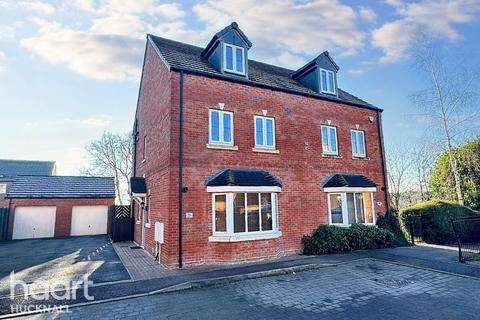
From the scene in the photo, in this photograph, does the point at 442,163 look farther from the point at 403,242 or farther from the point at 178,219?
the point at 178,219

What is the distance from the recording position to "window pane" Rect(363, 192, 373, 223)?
13.3 metres

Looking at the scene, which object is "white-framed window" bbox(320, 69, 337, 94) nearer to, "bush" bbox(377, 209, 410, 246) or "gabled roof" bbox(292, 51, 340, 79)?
"gabled roof" bbox(292, 51, 340, 79)

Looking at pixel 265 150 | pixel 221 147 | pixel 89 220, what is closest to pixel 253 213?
pixel 265 150

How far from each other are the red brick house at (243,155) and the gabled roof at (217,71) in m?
0.08

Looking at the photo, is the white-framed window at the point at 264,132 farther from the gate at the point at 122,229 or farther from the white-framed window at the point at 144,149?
the gate at the point at 122,229

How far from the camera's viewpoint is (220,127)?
10.8 metres

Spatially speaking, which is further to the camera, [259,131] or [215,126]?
[259,131]

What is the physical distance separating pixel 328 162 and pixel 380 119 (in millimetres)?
5132

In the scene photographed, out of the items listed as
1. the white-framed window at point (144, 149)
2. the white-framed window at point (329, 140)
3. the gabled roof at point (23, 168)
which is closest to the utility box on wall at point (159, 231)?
the white-framed window at point (144, 149)

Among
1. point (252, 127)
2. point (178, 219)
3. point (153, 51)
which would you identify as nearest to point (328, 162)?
point (252, 127)

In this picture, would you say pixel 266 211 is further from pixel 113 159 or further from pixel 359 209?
pixel 113 159

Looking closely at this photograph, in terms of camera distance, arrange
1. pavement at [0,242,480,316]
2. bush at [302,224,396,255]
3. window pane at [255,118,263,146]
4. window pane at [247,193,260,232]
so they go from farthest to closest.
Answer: window pane at [255,118,263,146] → bush at [302,224,396,255] → window pane at [247,193,260,232] → pavement at [0,242,480,316]

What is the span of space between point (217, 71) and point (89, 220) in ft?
57.3

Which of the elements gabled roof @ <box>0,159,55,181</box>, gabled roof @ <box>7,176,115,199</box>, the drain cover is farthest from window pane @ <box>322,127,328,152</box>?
gabled roof @ <box>0,159,55,181</box>
